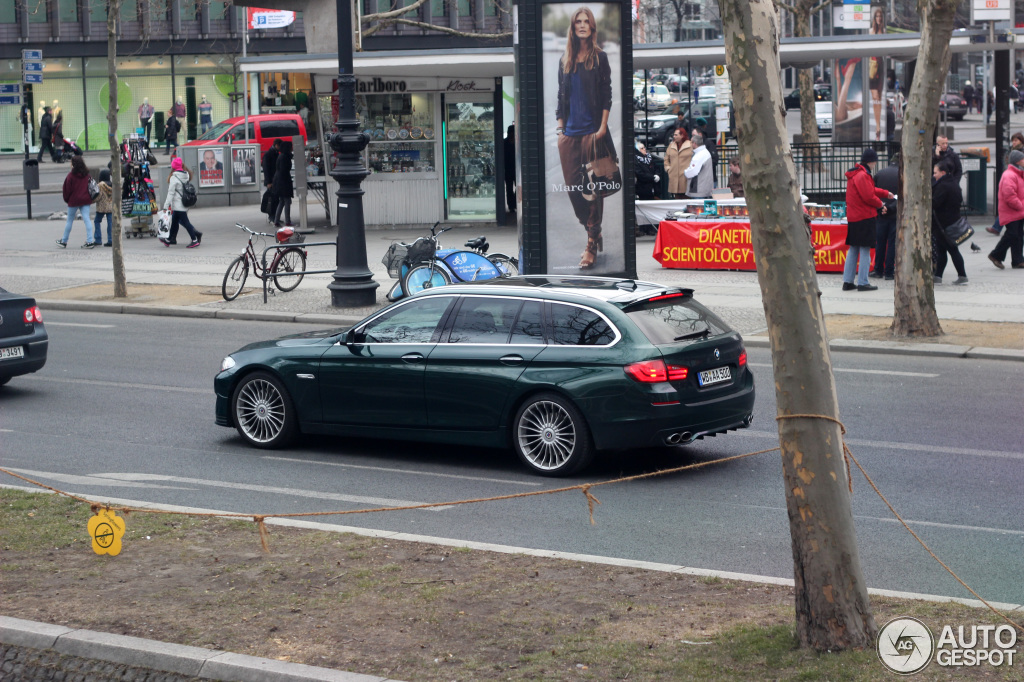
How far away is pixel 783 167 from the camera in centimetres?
542

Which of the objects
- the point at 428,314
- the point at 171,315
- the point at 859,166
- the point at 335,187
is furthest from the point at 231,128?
the point at 428,314

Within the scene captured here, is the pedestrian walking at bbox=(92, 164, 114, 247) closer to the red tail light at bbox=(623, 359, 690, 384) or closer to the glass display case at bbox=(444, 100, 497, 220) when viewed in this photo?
the glass display case at bbox=(444, 100, 497, 220)

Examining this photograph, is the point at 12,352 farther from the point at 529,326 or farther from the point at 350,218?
the point at 350,218

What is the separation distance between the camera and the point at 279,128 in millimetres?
40781

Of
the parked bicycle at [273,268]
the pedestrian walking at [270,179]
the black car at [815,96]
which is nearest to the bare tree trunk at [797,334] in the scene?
the parked bicycle at [273,268]

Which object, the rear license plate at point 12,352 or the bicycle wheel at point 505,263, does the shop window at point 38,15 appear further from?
the rear license plate at point 12,352

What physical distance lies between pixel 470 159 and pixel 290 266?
29.8ft

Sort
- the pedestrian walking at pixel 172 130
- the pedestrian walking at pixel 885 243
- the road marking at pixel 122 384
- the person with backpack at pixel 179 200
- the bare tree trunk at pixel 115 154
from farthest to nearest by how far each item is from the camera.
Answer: the pedestrian walking at pixel 172 130 < the person with backpack at pixel 179 200 < the pedestrian walking at pixel 885 243 < the bare tree trunk at pixel 115 154 < the road marking at pixel 122 384

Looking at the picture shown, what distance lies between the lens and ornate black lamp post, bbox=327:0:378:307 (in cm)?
1844

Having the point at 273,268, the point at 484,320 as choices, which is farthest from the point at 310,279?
the point at 484,320

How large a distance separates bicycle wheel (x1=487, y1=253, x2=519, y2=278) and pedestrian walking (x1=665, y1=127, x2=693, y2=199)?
27.5 ft

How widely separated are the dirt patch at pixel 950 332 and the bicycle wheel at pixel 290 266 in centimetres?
855

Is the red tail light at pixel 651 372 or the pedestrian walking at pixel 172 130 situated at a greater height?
the pedestrian walking at pixel 172 130

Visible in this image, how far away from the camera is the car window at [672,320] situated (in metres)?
9.41
